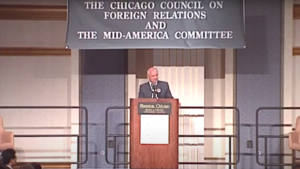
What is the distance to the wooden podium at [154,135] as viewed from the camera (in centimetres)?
589

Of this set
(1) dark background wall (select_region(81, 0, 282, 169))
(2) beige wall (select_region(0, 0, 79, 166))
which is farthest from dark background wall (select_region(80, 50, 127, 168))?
(2) beige wall (select_region(0, 0, 79, 166))

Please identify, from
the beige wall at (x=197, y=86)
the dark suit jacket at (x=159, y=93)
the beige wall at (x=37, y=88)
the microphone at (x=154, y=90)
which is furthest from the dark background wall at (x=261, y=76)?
the beige wall at (x=37, y=88)

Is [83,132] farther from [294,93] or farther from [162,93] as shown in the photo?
[294,93]

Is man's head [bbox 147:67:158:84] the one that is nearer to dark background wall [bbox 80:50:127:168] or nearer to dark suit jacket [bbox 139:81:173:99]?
dark suit jacket [bbox 139:81:173:99]

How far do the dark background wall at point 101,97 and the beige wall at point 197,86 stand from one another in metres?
0.20

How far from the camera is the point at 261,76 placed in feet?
25.6

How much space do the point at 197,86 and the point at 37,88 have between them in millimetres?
2375

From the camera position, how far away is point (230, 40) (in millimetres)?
6852

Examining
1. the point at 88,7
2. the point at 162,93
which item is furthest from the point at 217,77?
the point at 88,7

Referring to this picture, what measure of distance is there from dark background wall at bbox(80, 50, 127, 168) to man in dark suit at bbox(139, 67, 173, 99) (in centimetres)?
139

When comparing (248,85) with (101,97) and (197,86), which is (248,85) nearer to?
(197,86)

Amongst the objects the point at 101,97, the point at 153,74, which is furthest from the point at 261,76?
the point at 101,97

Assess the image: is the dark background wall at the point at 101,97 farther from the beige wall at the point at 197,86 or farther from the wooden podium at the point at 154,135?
the wooden podium at the point at 154,135

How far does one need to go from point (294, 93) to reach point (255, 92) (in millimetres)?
607
